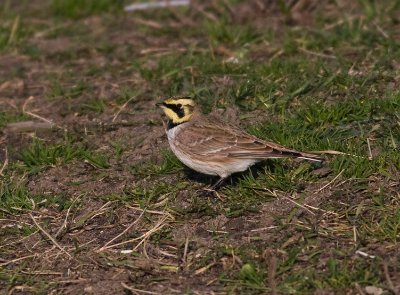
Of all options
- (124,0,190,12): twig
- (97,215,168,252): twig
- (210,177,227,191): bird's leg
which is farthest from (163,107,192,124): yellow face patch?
(124,0,190,12): twig

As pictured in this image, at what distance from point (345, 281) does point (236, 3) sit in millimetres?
6191

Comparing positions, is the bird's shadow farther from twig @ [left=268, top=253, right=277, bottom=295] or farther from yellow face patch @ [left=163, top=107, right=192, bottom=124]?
twig @ [left=268, top=253, right=277, bottom=295]

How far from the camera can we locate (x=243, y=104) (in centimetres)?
863

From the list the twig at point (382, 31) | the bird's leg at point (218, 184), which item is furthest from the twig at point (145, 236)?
the twig at point (382, 31)

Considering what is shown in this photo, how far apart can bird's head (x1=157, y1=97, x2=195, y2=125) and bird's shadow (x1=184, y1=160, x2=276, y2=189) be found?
0.48 m

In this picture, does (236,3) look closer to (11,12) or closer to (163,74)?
(163,74)

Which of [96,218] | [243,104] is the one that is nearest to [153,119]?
[243,104]

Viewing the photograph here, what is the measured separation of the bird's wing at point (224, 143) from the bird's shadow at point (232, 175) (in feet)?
0.90

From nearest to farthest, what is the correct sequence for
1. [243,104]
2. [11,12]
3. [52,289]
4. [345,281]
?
[345,281] < [52,289] < [243,104] < [11,12]

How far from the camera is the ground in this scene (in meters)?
6.32

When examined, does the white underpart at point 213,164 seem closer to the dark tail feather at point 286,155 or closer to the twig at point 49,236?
the dark tail feather at point 286,155

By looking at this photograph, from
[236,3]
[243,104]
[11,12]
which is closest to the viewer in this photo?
[243,104]

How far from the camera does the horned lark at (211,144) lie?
7.13 meters

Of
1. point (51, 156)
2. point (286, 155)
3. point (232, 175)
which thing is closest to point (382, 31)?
point (232, 175)
